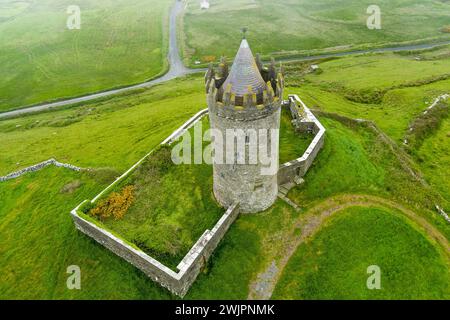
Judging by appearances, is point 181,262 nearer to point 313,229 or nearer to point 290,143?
point 313,229

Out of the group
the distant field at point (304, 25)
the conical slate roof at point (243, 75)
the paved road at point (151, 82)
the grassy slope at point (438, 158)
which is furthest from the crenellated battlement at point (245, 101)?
the distant field at point (304, 25)

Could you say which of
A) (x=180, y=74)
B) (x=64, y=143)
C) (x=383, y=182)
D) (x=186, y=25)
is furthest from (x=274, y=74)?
(x=186, y=25)

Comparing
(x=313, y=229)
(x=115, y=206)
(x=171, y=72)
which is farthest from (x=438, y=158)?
(x=171, y=72)

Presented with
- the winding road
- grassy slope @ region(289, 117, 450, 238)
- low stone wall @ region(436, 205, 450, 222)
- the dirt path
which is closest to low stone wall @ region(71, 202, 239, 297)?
the dirt path

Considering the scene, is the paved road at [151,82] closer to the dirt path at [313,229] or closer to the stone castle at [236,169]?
the stone castle at [236,169]

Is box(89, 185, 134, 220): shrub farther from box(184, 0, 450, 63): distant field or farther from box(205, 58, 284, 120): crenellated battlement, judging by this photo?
box(184, 0, 450, 63): distant field

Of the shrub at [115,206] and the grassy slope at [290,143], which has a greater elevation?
the grassy slope at [290,143]
